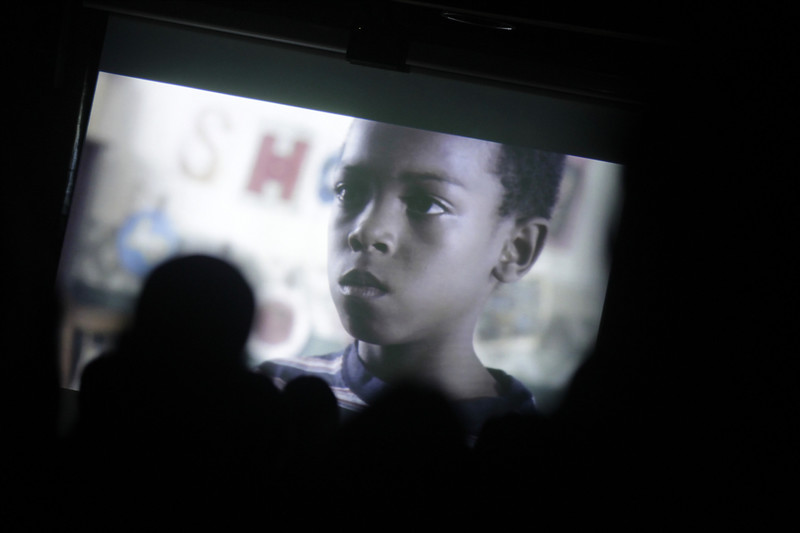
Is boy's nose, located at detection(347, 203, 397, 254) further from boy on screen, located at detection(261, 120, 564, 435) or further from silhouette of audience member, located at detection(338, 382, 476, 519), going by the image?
silhouette of audience member, located at detection(338, 382, 476, 519)

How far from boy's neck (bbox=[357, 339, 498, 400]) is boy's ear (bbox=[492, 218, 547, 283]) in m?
0.28

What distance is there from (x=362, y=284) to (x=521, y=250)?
56 cm

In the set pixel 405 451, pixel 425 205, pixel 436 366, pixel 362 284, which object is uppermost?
pixel 425 205

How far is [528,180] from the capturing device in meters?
1.99

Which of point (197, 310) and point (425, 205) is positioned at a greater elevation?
point (425, 205)

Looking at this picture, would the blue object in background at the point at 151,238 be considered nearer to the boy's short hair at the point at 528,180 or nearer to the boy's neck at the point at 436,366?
the boy's neck at the point at 436,366

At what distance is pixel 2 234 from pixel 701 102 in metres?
2.55

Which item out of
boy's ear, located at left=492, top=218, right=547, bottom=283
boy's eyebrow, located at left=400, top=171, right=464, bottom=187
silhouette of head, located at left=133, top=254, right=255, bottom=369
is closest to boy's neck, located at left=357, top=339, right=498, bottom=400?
boy's ear, located at left=492, top=218, right=547, bottom=283

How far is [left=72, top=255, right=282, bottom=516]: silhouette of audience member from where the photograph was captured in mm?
1891

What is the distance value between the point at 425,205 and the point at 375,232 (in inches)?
7.7

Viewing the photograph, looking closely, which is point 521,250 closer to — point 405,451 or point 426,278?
point 426,278

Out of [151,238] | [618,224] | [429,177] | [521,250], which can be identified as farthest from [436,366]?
[151,238]

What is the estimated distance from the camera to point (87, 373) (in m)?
1.98

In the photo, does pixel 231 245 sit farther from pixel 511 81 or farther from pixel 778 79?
pixel 778 79
